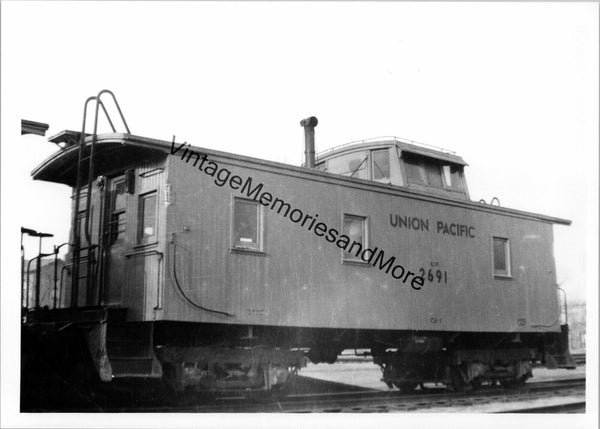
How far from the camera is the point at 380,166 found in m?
12.2

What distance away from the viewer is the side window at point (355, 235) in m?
9.98

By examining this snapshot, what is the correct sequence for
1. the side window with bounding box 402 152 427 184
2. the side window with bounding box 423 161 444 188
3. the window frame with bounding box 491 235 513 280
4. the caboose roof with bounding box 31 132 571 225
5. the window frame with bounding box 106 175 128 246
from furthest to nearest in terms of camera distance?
the side window with bounding box 423 161 444 188
the side window with bounding box 402 152 427 184
the window frame with bounding box 491 235 513 280
the window frame with bounding box 106 175 128 246
the caboose roof with bounding box 31 132 571 225

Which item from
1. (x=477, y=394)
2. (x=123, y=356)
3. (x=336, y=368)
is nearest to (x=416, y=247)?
(x=477, y=394)

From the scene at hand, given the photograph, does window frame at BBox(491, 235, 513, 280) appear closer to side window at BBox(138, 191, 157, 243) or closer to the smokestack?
the smokestack

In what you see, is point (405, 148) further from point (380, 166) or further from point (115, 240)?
Result: point (115, 240)

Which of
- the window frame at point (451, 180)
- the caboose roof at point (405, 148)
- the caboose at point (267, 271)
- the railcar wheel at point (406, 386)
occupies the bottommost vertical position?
the railcar wheel at point (406, 386)

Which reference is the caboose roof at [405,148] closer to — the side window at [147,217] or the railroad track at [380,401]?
the railroad track at [380,401]

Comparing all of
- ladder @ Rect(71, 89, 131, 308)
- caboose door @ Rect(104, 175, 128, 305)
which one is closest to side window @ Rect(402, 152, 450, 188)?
caboose door @ Rect(104, 175, 128, 305)

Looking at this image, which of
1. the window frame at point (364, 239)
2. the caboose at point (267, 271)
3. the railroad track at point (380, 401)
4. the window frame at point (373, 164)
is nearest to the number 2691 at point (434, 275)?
the caboose at point (267, 271)

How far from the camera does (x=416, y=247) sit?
1076cm

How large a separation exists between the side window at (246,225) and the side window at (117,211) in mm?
1567

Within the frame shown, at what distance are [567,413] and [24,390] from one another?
6.81m

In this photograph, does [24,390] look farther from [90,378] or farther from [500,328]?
[500,328]

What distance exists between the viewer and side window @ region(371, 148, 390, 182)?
12117mm
